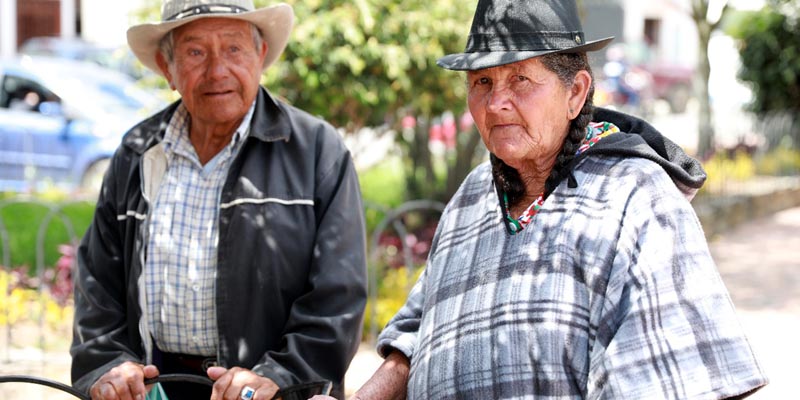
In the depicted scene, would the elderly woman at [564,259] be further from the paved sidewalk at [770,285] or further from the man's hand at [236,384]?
the paved sidewalk at [770,285]

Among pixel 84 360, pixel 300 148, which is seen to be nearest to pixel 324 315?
pixel 300 148

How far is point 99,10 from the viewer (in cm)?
2403

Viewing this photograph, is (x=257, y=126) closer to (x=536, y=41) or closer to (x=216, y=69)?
(x=216, y=69)

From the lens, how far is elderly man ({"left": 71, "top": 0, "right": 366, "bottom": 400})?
2.69 metres

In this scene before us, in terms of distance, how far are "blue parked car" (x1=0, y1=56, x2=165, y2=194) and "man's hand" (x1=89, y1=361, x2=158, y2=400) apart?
7441 millimetres

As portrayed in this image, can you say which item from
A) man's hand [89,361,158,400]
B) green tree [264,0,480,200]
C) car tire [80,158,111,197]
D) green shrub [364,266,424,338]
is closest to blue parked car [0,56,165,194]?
car tire [80,158,111,197]

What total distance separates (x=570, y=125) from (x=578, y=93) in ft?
0.23

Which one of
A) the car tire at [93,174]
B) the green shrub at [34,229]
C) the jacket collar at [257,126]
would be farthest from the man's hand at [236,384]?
the car tire at [93,174]

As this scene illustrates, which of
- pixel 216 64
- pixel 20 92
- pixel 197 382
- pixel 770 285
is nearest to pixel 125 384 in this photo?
pixel 197 382

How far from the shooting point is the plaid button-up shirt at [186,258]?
2738mm

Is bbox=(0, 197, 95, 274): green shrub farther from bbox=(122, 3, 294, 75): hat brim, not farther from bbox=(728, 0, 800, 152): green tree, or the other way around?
bbox=(728, 0, 800, 152): green tree

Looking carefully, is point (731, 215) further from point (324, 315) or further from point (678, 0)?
point (678, 0)

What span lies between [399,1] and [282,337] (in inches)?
137

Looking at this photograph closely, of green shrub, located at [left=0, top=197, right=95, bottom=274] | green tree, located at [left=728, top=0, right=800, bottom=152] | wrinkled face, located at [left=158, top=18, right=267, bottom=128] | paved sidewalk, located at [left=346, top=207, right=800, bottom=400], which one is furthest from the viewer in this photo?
green tree, located at [left=728, top=0, right=800, bottom=152]
